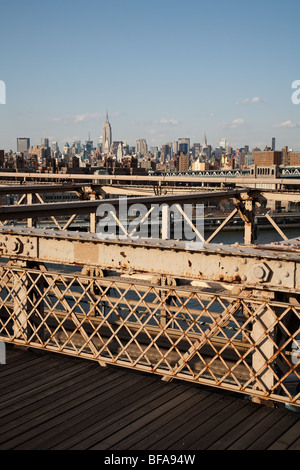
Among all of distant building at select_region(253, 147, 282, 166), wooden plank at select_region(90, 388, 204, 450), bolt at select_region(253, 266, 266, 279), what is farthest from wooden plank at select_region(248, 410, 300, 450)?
distant building at select_region(253, 147, 282, 166)

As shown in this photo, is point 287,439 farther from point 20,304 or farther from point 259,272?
point 20,304

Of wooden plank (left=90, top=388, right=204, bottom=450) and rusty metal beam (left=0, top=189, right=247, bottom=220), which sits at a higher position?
rusty metal beam (left=0, top=189, right=247, bottom=220)

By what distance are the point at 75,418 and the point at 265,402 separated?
2.16 metres

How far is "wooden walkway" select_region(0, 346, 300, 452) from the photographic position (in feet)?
18.7

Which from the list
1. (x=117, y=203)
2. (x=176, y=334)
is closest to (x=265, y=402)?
(x=176, y=334)

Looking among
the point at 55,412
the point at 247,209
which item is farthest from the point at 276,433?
the point at 247,209

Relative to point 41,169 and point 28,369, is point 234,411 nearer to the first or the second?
point 28,369

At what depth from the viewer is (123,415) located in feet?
20.7

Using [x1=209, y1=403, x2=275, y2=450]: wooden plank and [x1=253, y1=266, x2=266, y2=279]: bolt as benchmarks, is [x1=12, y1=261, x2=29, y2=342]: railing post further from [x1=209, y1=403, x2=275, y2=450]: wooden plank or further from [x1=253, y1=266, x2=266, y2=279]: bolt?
[x1=253, y1=266, x2=266, y2=279]: bolt

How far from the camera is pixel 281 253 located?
580cm

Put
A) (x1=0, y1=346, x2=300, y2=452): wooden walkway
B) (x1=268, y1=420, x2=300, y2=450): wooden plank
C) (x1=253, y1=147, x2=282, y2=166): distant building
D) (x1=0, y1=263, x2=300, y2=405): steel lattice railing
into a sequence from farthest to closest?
1. (x1=253, y1=147, x2=282, y2=166): distant building
2. (x1=0, y1=263, x2=300, y2=405): steel lattice railing
3. (x1=0, y1=346, x2=300, y2=452): wooden walkway
4. (x1=268, y1=420, x2=300, y2=450): wooden plank
